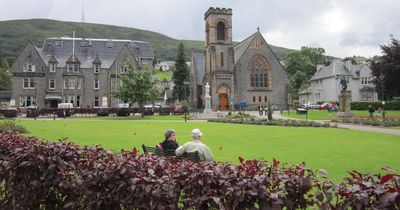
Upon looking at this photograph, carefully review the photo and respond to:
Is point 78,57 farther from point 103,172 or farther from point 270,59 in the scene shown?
point 103,172

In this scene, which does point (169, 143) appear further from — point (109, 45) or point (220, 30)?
point (109, 45)

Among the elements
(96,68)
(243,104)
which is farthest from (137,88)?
(96,68)

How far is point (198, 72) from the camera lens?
86562 mm

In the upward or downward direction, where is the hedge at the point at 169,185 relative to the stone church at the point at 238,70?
downward

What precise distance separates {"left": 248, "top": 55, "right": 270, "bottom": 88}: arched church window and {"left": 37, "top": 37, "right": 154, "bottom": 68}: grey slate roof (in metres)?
26.3

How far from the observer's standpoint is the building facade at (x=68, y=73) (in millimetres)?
75562

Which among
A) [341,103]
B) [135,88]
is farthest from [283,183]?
[135,88]

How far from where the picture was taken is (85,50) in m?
82.2

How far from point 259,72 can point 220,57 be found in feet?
30.6

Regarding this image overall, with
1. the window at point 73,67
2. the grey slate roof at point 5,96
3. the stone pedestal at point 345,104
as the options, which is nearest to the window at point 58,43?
the window at point 73,67

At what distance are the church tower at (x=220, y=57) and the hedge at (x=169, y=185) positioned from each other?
66225 mm

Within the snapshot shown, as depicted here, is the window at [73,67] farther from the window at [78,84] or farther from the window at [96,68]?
the window at [96,68]

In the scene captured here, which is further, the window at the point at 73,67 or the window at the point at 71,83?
the window at the point at 73,67

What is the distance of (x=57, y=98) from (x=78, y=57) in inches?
404
